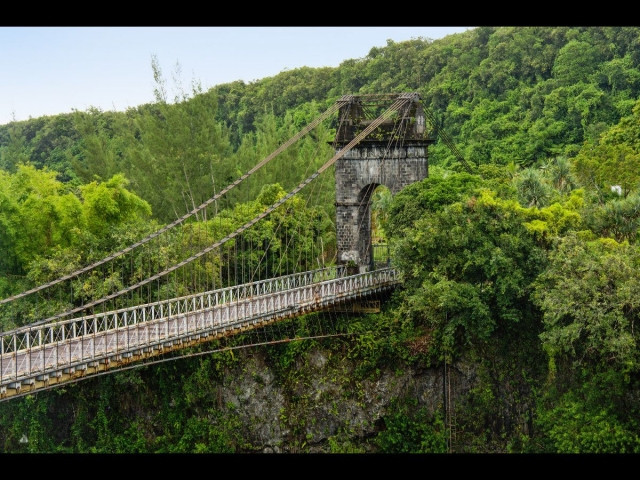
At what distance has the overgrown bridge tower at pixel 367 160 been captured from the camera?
76.9ft

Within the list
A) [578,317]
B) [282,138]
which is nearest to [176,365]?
[578,317]

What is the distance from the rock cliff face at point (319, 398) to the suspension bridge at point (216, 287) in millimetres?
1616

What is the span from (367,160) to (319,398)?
6082 millimetres

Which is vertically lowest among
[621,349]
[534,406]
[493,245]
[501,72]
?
[534,406]

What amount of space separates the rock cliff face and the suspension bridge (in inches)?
63.6

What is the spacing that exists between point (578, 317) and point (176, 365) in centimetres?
908

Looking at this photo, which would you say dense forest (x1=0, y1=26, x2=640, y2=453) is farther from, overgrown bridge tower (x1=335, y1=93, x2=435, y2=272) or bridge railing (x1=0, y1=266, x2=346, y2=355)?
overgrown bridge tower (x1=335, y1=93, x2=435, y2=272)

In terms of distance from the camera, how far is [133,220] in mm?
23141

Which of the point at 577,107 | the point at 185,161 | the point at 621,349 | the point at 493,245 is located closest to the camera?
the point at 621,349

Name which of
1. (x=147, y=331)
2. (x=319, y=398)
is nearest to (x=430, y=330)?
(x=319, y=398)

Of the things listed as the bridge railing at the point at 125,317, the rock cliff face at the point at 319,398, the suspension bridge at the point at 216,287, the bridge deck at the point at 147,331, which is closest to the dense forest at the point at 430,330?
the rock cliff face at the point at 319,398

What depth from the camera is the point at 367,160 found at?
77.6ft

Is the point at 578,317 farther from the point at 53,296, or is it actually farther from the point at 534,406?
the point at 53,296

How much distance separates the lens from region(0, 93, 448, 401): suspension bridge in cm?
1547
